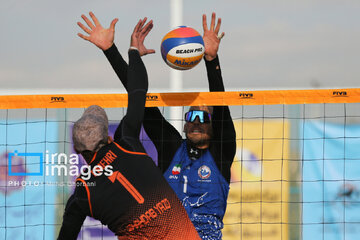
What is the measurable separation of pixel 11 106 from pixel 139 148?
2.84m

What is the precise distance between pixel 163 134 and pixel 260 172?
2.54 meters

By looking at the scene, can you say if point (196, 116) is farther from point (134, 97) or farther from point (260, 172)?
point (260, 172)

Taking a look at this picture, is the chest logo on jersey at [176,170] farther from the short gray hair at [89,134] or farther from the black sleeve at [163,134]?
the short gray hair at [89,134]

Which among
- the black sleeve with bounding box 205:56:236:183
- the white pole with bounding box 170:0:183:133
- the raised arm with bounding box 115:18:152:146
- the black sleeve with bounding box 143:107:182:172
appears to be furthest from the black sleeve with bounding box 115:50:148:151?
the white pole with bounding box 170:0:183:133

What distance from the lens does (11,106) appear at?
5.98 metres

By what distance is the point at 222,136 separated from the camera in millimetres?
5566

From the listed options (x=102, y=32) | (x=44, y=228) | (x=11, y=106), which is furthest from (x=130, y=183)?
(x=44, y=228)

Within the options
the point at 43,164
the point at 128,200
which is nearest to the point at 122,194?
the point at 128,200

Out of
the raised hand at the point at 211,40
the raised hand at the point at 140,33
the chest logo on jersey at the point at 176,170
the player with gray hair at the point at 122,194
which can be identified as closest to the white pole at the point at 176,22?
the chest logo on jersey at the point at 176,170

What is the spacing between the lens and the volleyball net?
6949 mm

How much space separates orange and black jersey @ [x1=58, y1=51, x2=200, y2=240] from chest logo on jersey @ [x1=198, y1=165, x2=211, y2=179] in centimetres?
162

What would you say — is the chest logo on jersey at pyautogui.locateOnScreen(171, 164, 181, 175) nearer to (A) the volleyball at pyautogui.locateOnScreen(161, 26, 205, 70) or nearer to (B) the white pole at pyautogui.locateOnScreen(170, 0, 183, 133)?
(A) the volleyball at pyautogui.locateOnScreen(161, 26, 205, 70)

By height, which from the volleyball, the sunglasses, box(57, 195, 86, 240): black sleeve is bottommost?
box(57, 195, 86, 240): black sleeve

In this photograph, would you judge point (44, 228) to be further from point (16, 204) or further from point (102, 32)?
point (102, 32)
